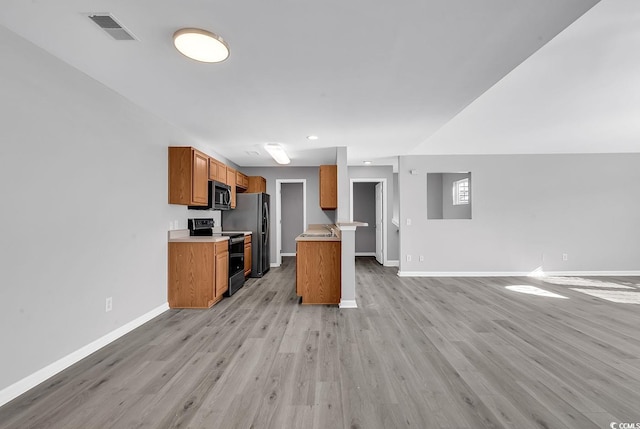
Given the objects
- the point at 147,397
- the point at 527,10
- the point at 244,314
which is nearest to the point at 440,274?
the point at 244,314

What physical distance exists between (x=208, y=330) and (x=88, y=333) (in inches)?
38.4

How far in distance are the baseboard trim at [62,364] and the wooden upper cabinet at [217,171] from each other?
208 centimetres

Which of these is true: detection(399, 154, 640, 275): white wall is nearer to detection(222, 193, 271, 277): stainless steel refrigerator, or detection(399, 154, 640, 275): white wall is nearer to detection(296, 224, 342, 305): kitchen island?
detection(296, 224, 342, 305): kitchen island

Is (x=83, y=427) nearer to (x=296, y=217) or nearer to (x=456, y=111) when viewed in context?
(x=456, y=111)

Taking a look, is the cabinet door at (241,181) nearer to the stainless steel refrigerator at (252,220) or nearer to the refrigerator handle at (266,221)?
the stainless steel refrigerator at (252,220)

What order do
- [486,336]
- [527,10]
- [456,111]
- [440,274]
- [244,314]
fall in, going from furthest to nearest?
1. [440,274]
2. [244,314]
3. [456,111]
4. [486,336]
5. [527,10]

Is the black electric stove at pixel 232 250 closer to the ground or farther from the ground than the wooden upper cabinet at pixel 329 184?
closer to the ground

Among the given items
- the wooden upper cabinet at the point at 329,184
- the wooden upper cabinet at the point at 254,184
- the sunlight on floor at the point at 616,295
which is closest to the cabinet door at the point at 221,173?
the wooden upper cabinet at the point at 254,184

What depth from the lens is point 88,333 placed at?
7.25ft

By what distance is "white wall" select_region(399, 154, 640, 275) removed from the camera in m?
5.18

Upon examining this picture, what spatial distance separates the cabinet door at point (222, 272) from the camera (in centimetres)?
348

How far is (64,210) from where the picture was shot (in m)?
2.03

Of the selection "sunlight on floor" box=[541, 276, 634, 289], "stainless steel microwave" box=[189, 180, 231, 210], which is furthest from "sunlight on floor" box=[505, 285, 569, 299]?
"stainless steel microwave" box=[189, 180, 231, 210]

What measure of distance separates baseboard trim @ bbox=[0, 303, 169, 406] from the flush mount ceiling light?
2462 mm
